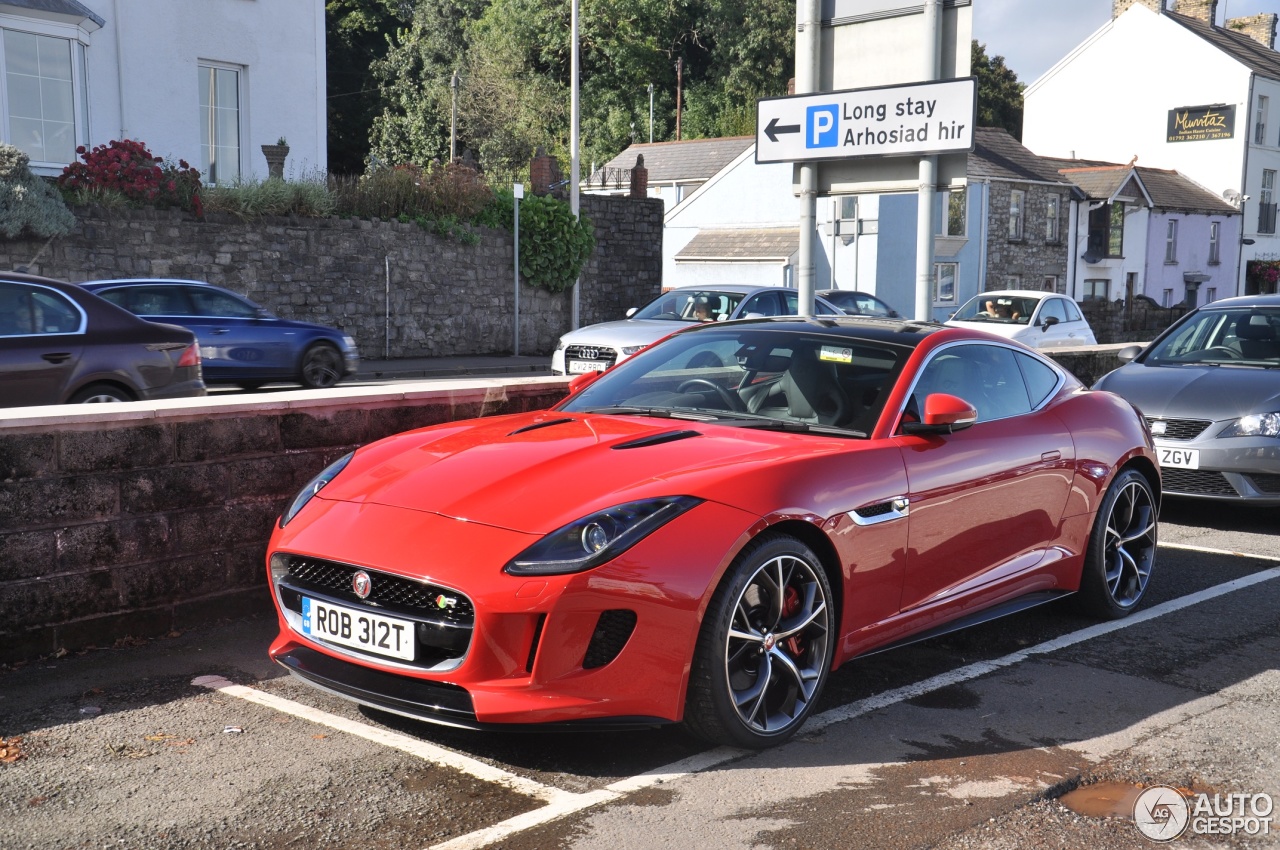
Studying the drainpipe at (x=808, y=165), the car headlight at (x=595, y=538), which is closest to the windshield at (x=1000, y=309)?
the drainpipe at (x=808, y=165)

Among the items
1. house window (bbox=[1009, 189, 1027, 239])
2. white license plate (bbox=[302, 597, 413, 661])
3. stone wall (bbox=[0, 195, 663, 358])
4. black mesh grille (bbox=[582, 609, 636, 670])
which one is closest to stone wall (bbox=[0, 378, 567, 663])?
white license plate (bbox=[302, 597, 413, 661])

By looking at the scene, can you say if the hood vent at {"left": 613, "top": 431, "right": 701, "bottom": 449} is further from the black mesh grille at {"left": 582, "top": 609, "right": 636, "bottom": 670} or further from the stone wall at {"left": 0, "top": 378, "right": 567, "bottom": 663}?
the stone wall at {"left": 0, "top": 378, "right": 567, "bottom": 663}

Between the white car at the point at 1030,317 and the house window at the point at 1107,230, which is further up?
the house window at the point at 1107,230

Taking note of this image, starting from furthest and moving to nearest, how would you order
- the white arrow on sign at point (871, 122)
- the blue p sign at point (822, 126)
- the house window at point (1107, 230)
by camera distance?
1. the house window at point (1107, 230)
2. the blue p sign at point (822, 126)
3. the white arrow on sign at point (871, 122)

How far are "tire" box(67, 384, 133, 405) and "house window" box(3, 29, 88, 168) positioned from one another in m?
14.7

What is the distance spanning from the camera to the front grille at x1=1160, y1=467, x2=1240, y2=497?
8.55 meters

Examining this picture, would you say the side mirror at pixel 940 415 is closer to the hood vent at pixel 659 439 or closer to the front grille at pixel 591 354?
the hood vent at pixel 659 439

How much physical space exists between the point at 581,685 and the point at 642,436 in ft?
4.00

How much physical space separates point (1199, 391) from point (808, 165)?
3.93 meters

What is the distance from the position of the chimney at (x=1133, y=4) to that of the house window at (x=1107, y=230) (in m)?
12.4

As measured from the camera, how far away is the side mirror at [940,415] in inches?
195

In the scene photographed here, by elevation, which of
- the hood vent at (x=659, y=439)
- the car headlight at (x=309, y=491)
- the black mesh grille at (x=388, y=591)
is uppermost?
the hood vent at (x=659, y=439)

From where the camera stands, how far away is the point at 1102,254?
161 feet

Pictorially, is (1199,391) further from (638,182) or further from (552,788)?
(638,182)
